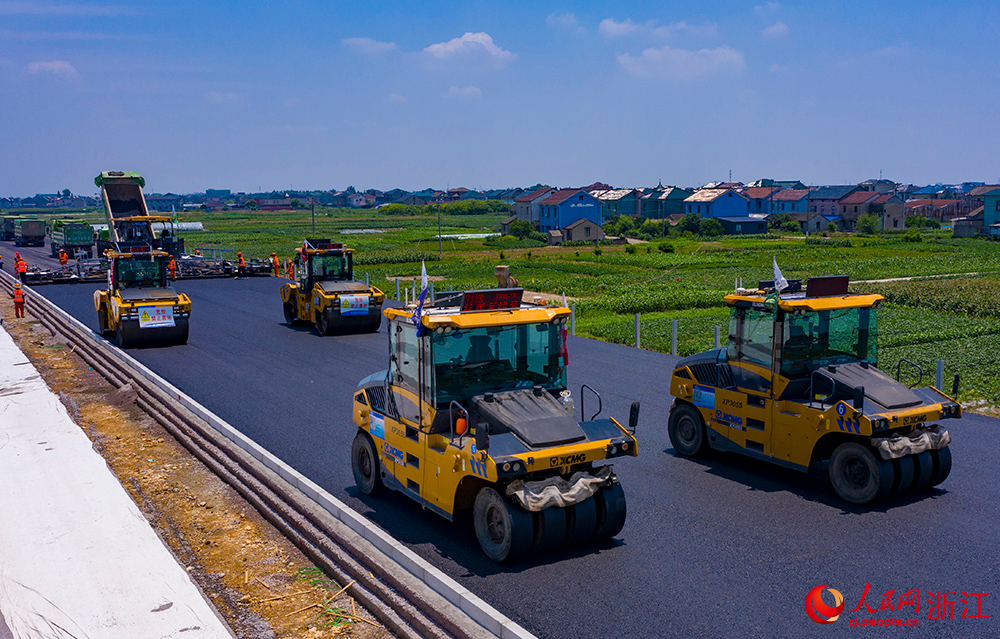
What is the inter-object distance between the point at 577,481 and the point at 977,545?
446 centimetres

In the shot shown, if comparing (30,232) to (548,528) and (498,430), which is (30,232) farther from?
(548,528)

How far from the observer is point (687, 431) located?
12547 mm

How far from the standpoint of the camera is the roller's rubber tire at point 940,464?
410 inches

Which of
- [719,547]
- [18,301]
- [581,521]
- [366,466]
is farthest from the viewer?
[18,301]

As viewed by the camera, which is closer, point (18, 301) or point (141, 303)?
point (141, 303)

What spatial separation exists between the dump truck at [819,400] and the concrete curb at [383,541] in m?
5.15

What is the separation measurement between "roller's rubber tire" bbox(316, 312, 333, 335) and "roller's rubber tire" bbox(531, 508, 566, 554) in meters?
17.0

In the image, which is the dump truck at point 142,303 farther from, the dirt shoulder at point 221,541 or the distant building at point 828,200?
the distant building at point 828,200

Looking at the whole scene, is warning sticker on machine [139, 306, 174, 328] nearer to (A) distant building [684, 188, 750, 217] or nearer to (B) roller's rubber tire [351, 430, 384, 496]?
(B) roller's rubber tire [351, 430, 384, 496]

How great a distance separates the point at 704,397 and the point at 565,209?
91683 mm

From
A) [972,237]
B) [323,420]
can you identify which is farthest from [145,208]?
[972,237]

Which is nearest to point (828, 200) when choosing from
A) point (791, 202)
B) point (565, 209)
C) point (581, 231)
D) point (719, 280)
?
point (791, 202)

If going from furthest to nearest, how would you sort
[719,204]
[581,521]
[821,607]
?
[719,204] < [581,521] < [821,607]

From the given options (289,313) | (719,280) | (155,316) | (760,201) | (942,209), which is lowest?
(719,280)
